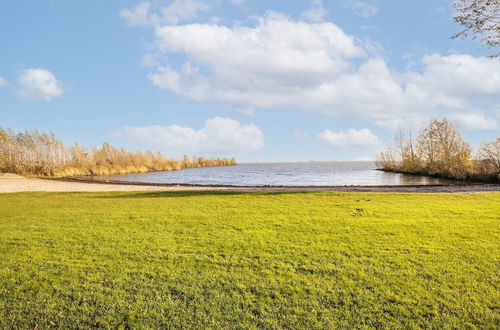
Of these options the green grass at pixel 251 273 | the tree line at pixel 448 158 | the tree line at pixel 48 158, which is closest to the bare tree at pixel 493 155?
the tree line at pixel 448 158

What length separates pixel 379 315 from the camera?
447 cm

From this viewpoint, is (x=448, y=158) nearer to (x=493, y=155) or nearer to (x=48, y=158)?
(x=493, y=155)

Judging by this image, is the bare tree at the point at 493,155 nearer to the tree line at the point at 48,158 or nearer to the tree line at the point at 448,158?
the tree line at the point at 448,158

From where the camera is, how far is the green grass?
4.47 metres

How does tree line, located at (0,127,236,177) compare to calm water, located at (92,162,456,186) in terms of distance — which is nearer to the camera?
calm water, located at (92,162,456,186)

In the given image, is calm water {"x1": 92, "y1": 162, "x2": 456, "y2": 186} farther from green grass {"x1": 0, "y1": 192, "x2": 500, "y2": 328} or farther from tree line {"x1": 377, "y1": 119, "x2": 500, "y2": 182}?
green grass {"x1": 0, "y1": 192, "x2": 500, "y2": 328}

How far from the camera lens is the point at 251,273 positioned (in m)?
5.76

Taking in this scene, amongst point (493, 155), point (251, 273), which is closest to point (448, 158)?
point (493, 155)

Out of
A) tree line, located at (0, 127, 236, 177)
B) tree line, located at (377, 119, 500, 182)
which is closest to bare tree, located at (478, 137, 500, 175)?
tree line, located at (377, 119, 500, 182)

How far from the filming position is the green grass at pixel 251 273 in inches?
176

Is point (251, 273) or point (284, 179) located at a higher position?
point (284, 179)

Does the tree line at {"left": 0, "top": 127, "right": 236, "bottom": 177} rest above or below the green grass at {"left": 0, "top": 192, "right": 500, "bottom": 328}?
above

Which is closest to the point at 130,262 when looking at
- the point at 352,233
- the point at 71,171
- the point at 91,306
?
the point at 91,306

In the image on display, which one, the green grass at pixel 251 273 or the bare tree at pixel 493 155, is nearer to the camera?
the green grass at pixel 251 273
